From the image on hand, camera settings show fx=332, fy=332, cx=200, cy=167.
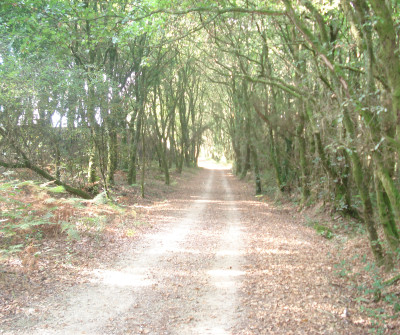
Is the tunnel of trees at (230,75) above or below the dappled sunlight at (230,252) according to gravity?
above

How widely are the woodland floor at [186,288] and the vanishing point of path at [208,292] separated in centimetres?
2

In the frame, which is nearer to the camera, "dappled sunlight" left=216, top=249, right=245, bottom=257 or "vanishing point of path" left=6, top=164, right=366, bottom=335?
"vanishing point of path" left=6, top=164, right=366, bottom=335

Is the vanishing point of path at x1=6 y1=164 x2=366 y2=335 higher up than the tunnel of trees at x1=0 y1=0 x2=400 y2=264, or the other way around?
the tunnel of trees at x1=0 y1=0 x2=400 y2=264

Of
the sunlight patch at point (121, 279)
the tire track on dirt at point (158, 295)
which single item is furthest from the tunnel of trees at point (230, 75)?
the sunlight patch at point (121, 279)

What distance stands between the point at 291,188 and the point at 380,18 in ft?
45.0

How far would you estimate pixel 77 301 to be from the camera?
17.3 ft

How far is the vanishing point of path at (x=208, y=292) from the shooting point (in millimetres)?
4547

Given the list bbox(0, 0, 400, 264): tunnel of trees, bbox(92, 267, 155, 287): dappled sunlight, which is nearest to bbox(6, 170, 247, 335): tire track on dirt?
bbox(92, 267, 155, 287): dappled sunlight

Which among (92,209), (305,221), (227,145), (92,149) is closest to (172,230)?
(92,209)

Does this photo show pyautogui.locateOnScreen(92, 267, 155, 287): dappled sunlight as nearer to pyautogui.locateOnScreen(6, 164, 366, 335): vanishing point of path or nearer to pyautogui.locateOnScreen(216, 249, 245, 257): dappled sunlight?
pyautogui.locateOnScreen(6, 164, 366, 335): vanishing point of path

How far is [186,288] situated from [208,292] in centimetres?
42

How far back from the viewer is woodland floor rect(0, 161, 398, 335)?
15.0ft

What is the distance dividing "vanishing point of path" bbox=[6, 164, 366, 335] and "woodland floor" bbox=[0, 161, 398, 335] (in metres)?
0.02

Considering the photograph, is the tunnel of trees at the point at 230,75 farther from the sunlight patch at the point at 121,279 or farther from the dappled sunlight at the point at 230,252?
the sunlight patch at the point at 121,279
